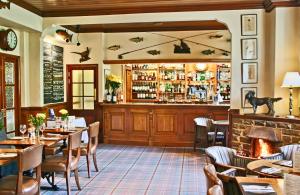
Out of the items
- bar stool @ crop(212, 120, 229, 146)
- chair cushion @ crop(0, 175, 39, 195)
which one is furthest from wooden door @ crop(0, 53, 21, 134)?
bar stool @ crop(212, 120, 229, 146)

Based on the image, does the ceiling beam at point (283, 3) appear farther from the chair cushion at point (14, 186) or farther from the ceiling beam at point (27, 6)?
the chair cushion at point (14, 186)

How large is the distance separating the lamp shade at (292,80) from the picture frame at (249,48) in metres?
0.96

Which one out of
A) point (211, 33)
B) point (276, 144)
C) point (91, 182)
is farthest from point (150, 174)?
point (211, 33)

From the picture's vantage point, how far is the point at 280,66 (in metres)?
6.25

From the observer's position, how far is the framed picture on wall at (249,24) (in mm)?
6586

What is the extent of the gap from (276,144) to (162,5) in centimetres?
351

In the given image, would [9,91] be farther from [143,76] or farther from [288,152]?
[288,152]

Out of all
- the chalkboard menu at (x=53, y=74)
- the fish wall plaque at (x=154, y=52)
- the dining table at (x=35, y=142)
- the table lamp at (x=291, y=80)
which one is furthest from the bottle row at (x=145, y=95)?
the dining table at (x=35, y=142)

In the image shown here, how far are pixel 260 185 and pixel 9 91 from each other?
5.82m

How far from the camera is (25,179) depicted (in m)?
3.88

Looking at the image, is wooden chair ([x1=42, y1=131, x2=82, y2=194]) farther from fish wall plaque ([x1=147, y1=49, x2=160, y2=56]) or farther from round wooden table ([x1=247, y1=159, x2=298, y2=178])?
fish wall plaque ([x1=147, y1=49, x2=160, y2=56])

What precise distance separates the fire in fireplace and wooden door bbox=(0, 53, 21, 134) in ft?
15.6

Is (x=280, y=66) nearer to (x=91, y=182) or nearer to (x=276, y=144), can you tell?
(x=276, y=144)

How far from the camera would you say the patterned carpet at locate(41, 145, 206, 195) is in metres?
5.12
